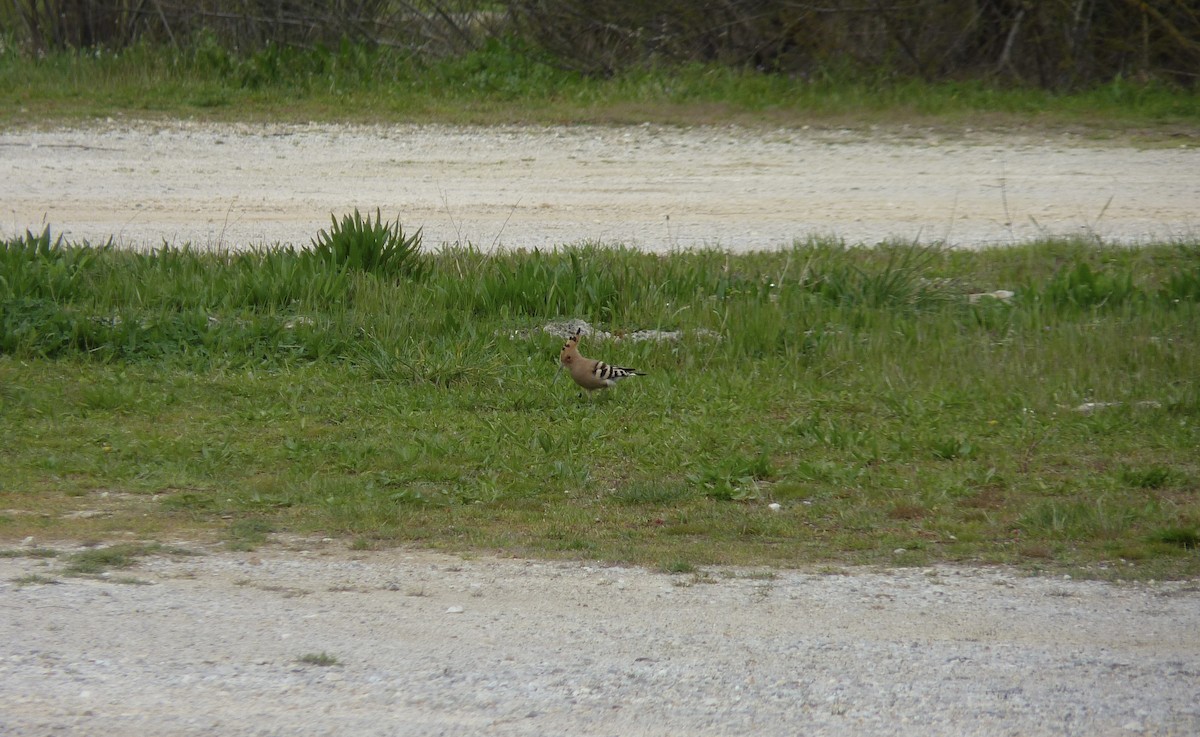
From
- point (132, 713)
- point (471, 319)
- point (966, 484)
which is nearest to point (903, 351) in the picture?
point (966, 484)

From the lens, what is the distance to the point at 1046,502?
618 centimetres

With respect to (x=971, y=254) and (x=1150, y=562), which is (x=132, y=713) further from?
(x=971, y=254)

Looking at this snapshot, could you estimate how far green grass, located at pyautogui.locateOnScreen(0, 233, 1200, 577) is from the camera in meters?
5.90

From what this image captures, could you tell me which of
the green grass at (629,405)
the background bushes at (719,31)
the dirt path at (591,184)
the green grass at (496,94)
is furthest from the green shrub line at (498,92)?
the green grass at (629,405)

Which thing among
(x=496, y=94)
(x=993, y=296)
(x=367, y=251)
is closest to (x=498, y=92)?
(x=496, y=94)

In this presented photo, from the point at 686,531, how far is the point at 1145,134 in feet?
32.7

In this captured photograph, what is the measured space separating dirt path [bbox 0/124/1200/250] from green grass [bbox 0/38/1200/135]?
0.65 metres

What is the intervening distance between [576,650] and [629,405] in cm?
331

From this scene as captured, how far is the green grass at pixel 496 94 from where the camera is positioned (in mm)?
14867

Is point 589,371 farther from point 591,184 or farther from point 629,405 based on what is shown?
point 591,184

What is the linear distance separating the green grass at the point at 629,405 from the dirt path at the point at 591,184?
42.8 inches

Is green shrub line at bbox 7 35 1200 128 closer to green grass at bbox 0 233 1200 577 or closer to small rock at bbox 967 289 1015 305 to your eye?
green grass at bbox 0 233 1200 577

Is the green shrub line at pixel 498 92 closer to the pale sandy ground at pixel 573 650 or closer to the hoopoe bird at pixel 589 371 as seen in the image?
the hoopoe bird at pixel 589 371

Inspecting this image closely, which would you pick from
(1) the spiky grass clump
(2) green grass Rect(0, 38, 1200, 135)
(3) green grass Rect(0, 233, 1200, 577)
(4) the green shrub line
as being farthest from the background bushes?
(1) the spiky grass clump
